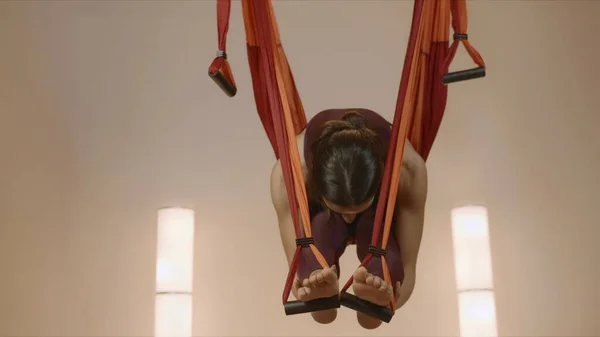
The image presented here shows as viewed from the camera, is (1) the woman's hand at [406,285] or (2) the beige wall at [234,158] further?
(2) the beige wall at [234,158]

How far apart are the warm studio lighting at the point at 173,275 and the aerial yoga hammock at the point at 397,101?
3.04 feet

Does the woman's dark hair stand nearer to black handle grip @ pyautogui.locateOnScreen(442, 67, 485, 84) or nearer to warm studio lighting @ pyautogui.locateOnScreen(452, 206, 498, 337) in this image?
black handle grip @ pyautogui.locateOnScreen(442, 67, 485, 84)

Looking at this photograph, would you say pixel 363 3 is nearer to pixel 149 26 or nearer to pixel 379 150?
pixel 149 26

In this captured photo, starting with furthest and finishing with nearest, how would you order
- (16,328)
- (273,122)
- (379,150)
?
(16,328)
(273,122)
(379,150)

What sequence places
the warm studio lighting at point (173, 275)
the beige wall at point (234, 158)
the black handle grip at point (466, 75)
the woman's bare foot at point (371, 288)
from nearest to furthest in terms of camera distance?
the woman's bare foot at point (371, 288), the black handle grip at point (466, 75), the warm studio lighting at point (173, 275), the beige wall at point (234, 158)

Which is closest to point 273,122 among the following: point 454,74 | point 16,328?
point 454,74

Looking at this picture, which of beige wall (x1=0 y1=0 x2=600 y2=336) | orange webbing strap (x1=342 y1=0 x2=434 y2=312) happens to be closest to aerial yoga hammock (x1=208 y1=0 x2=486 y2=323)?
orange webbing strap (x1=342 y1=0 x2=434 y2=312)

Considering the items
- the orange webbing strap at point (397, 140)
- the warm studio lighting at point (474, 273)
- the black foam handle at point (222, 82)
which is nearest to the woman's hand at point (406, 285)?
the orange webbing strap at point (397, 140)

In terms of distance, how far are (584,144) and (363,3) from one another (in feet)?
3.73

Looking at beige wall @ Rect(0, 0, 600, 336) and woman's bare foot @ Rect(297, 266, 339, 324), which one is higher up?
beige wall @ Rect(0, 0, 600, 336)

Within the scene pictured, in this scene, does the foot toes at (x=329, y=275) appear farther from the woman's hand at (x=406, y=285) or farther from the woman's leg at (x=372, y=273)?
the woman's hand at (x=406, y=285)

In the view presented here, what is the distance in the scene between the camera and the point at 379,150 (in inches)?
54.7

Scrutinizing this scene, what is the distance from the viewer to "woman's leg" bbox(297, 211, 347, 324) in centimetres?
133

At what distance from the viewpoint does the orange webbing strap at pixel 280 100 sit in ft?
4.64
